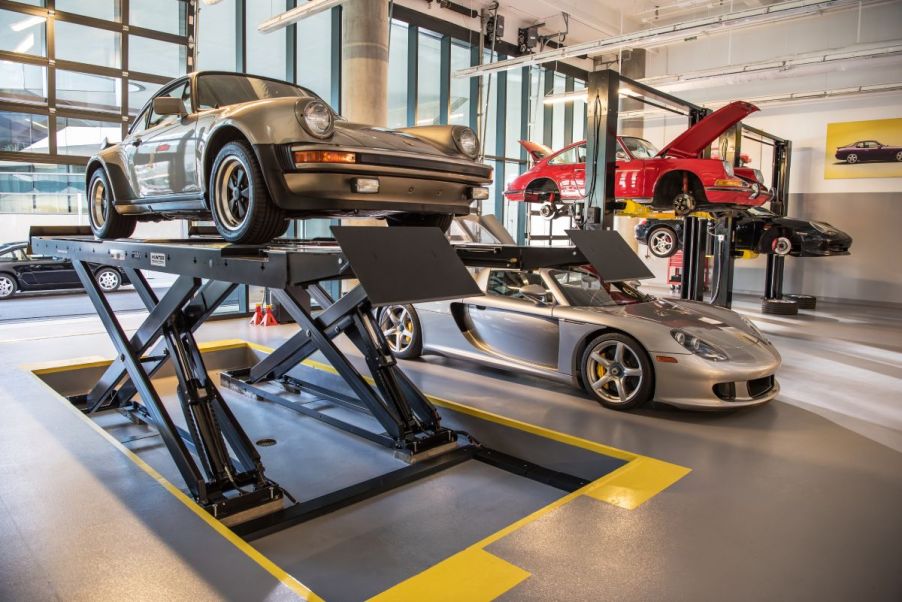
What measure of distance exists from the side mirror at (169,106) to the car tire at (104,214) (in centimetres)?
115

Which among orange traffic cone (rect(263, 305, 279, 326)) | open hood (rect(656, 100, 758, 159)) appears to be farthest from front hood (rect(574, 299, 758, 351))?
orange traffic cone (rect(263, 305, 279, 326))

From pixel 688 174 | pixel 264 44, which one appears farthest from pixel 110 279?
pixel 688 174

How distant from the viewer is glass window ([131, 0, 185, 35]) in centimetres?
746

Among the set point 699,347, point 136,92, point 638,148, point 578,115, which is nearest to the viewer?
point 699,347

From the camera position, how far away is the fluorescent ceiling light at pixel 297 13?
734 cm

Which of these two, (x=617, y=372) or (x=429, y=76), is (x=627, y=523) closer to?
(x=617, y=372)

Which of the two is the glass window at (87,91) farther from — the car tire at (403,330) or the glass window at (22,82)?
the car tire at (403,330)

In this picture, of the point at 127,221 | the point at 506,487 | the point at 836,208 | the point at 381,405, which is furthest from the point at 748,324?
the point at 836,208

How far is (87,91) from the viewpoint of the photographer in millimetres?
7078

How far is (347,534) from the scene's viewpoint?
294cm

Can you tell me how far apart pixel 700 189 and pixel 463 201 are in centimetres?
484

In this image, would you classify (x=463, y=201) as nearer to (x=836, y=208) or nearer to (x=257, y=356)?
(x=257, y=356)

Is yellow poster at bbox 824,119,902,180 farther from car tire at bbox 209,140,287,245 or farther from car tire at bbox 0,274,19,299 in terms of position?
car tire at bbox 0,274,19,299

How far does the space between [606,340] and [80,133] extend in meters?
6.28
